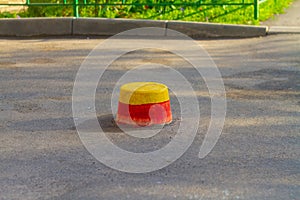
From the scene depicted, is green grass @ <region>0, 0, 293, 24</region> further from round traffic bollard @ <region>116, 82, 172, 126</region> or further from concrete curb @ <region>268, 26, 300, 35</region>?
round traffic bollard @ <region>116, 82, 172, 126</region>

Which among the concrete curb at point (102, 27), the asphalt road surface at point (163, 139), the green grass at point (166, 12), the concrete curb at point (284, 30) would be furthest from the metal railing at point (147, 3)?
the asphalt road surface at point (163, 139)

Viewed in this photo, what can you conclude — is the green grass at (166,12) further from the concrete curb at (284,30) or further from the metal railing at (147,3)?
the concrete curb at (284,30)

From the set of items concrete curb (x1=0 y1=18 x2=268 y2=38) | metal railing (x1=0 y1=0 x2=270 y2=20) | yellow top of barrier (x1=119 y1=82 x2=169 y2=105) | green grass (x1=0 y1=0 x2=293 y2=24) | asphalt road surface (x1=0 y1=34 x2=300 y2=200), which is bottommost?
asphalt road surface (x1=0 y1=34 x2=300 y2=200)

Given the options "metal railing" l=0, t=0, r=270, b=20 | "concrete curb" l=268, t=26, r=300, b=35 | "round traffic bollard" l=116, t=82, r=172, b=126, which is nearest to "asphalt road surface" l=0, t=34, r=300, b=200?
"round traffic bollard" l=116, t=82, r=172, b=126

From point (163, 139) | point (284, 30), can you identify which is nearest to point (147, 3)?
point (284, 30)

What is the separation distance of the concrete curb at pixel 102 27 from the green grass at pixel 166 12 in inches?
23.2

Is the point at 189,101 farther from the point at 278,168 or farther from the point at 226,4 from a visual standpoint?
the point at 226,4

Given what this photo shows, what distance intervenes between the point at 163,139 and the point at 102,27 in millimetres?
5478

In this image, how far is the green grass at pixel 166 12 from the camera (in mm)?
10148

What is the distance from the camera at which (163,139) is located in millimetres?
4652

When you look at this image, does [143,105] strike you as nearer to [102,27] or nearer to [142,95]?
[142,95]

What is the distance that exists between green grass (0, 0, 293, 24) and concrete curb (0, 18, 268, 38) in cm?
59

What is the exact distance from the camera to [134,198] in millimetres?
3523

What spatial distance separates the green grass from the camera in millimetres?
10148
